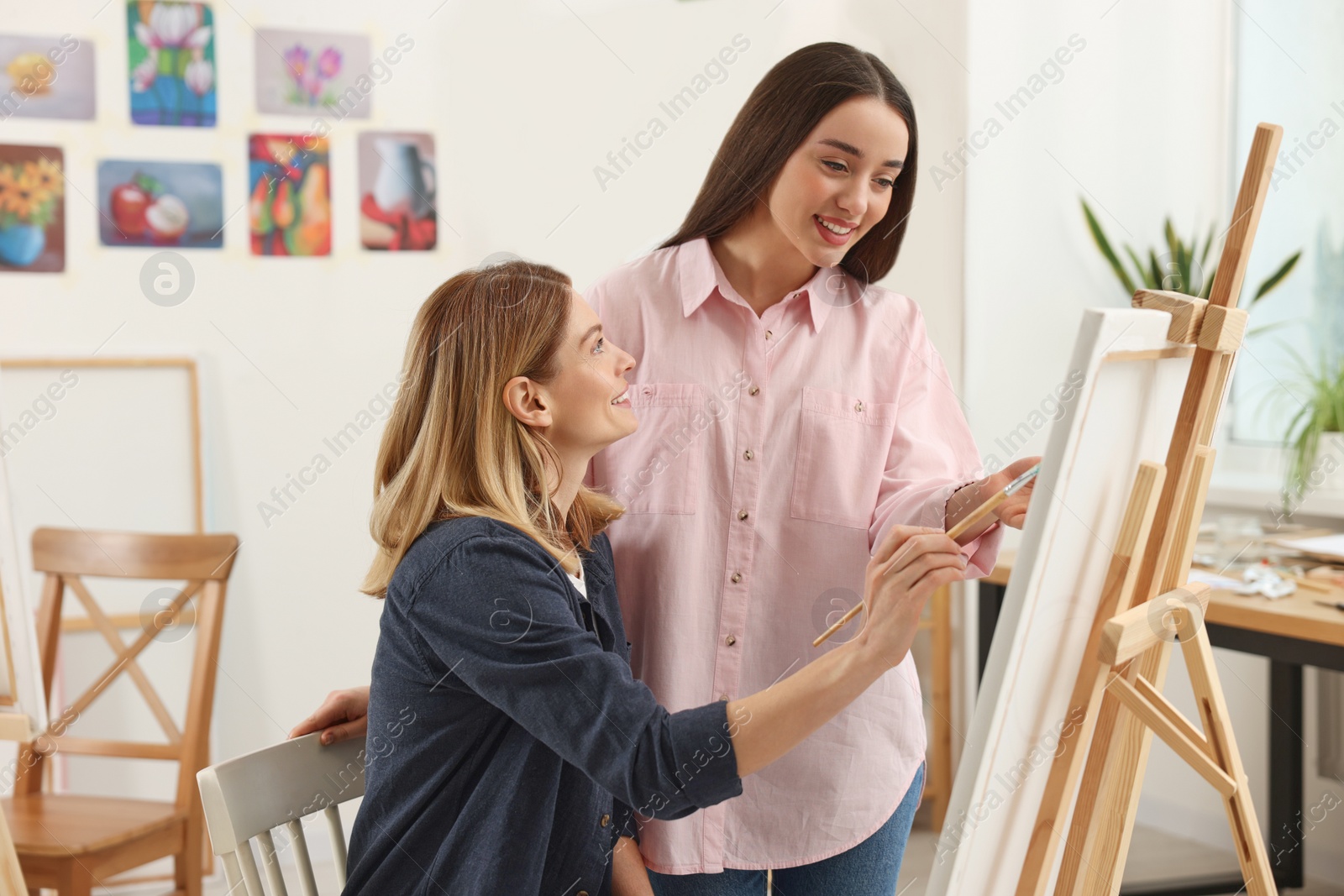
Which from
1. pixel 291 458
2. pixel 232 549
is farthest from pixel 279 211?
pixel 232 549

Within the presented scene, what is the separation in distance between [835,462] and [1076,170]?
7.18 feet

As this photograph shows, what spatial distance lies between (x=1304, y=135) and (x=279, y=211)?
2628 millimetres

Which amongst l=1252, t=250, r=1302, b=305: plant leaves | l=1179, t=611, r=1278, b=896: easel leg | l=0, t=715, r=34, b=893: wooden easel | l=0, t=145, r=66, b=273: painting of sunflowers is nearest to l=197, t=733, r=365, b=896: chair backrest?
l=0, t=715, r=34, b=893: wooden easel

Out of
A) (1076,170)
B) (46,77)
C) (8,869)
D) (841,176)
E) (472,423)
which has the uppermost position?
(46,77)

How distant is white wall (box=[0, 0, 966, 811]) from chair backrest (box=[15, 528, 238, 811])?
0.58 feet

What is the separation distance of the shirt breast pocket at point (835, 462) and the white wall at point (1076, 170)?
1.91 metres

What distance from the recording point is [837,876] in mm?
1347

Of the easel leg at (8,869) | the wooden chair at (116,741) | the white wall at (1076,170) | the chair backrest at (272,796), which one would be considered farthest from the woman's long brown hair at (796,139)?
the white wall at (1076,170)

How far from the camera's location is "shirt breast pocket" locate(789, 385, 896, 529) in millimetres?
1364

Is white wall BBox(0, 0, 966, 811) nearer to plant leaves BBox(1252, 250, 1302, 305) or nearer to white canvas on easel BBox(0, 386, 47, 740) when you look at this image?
plant leaves BBox(1252, 250, 1302, 305)

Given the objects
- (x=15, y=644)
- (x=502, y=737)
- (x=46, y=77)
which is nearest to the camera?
(x=502, y=737)

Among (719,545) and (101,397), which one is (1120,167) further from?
(101,397)

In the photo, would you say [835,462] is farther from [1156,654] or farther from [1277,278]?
[1277,278]

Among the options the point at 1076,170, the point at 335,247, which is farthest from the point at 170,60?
the point at 1076,170
